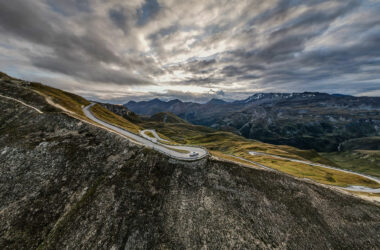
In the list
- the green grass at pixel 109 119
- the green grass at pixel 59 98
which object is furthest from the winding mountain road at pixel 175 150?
the green grass at pixel 59 98

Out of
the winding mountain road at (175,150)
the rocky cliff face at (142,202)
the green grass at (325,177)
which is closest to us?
the rocky cliff face at (142,202)

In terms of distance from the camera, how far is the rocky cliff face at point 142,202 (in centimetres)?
2566

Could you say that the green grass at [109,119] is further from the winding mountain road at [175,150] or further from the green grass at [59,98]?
the winding mountain road at [175,150]

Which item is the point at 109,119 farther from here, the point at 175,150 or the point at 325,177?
the point at 325,177

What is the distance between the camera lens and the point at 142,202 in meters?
29.4

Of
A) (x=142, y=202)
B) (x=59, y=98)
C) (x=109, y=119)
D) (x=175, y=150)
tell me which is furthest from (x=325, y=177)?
(x=59, y=98)

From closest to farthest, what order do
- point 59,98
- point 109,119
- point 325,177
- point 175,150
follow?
point 175,150, point 59,98, point 325,177, point 109,119

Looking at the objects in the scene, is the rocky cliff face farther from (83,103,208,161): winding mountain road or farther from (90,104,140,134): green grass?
(90,104,140,134): green grass

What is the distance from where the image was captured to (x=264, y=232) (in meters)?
28.6

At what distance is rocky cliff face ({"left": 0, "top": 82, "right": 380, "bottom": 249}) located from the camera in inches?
1010

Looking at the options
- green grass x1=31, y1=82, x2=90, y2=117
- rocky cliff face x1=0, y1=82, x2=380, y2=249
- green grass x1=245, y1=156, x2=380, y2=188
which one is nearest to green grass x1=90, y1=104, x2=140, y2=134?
green grass x1=31, y1=82, x2=90, y2=117

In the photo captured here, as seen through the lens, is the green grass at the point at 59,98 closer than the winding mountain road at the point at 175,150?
No

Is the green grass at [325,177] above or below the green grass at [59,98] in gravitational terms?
below

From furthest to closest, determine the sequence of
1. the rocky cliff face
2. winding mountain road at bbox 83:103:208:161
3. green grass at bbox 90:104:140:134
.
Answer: green grass at bbox 90:104:140:134, winding mountain road at bbox 83:103:208:161, the rocky cliff face
